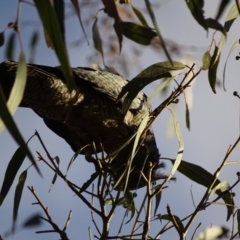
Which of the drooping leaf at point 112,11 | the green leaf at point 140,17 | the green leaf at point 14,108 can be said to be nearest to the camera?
the green leaf at point 14,108

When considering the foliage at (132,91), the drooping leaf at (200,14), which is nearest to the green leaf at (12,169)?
the foliage at (132,91)

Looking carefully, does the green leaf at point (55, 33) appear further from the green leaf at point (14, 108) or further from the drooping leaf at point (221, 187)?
the drooping leaf at point (221, 187)

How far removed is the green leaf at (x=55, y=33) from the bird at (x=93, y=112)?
1063mm

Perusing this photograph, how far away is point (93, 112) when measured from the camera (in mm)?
2271

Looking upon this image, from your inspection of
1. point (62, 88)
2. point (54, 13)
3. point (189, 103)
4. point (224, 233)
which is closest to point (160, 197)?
point (189, 103)

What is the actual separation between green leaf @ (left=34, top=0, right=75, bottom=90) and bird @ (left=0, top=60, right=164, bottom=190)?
3.49 feet

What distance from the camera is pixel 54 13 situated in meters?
0.98

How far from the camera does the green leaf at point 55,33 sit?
2.88 feet

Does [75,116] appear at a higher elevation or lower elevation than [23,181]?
higher

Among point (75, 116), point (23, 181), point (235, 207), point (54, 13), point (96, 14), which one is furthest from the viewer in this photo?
point (75, 116)

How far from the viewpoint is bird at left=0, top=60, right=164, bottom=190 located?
6.86ft

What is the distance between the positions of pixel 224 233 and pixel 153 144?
109cm

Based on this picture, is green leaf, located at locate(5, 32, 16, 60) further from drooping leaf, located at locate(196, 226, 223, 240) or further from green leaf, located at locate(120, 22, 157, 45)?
drooping leaf, located at locate(196, 226, 223, 240)

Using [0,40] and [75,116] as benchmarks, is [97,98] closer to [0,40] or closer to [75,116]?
[75,116]
